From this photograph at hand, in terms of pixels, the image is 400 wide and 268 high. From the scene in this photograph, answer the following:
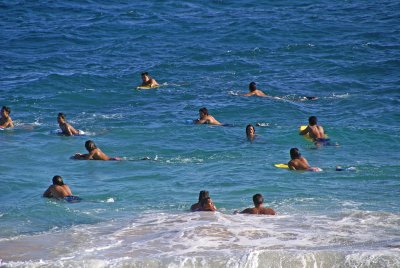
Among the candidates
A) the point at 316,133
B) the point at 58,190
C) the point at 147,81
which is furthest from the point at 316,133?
the point at 147,81

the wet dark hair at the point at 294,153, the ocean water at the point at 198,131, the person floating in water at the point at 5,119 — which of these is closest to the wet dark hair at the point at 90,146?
the ocean water at the point at 198,131

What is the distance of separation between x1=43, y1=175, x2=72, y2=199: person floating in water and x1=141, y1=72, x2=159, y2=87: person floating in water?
10.9 metres

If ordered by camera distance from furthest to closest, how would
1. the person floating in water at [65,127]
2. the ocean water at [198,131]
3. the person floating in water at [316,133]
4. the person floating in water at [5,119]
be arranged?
the person floating in water at [5,119], the person floating in water at [65,127], the person floating in water at [316,133], the ocean water at [198,131]

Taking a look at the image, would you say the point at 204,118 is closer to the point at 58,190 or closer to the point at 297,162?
the point at 297,162

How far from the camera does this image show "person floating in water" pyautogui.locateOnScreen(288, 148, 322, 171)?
71.1ft

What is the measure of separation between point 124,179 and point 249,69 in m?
12.3

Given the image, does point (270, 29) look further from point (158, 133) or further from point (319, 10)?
point (158, 133)

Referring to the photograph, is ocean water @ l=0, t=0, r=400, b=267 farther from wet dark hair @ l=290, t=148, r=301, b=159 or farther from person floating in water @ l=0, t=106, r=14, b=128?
wet dark hair @ l=290, t=148, r=301, b=159

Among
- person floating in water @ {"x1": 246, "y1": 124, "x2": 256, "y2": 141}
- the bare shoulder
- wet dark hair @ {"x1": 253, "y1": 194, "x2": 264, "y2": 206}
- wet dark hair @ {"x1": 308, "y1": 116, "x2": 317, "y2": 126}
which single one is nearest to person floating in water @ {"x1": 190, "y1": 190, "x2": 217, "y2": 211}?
wet dark hair @ {"x1": 253, "y1": 194, "x2": 264, "y2": 206}

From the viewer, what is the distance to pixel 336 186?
2042 cm

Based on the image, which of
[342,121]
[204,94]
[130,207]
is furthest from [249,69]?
[130,207]

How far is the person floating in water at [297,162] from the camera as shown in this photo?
21.7 meters

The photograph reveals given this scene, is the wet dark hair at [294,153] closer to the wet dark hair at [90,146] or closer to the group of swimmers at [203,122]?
the group of swimmers at [203,122]

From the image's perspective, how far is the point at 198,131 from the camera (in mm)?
25625
